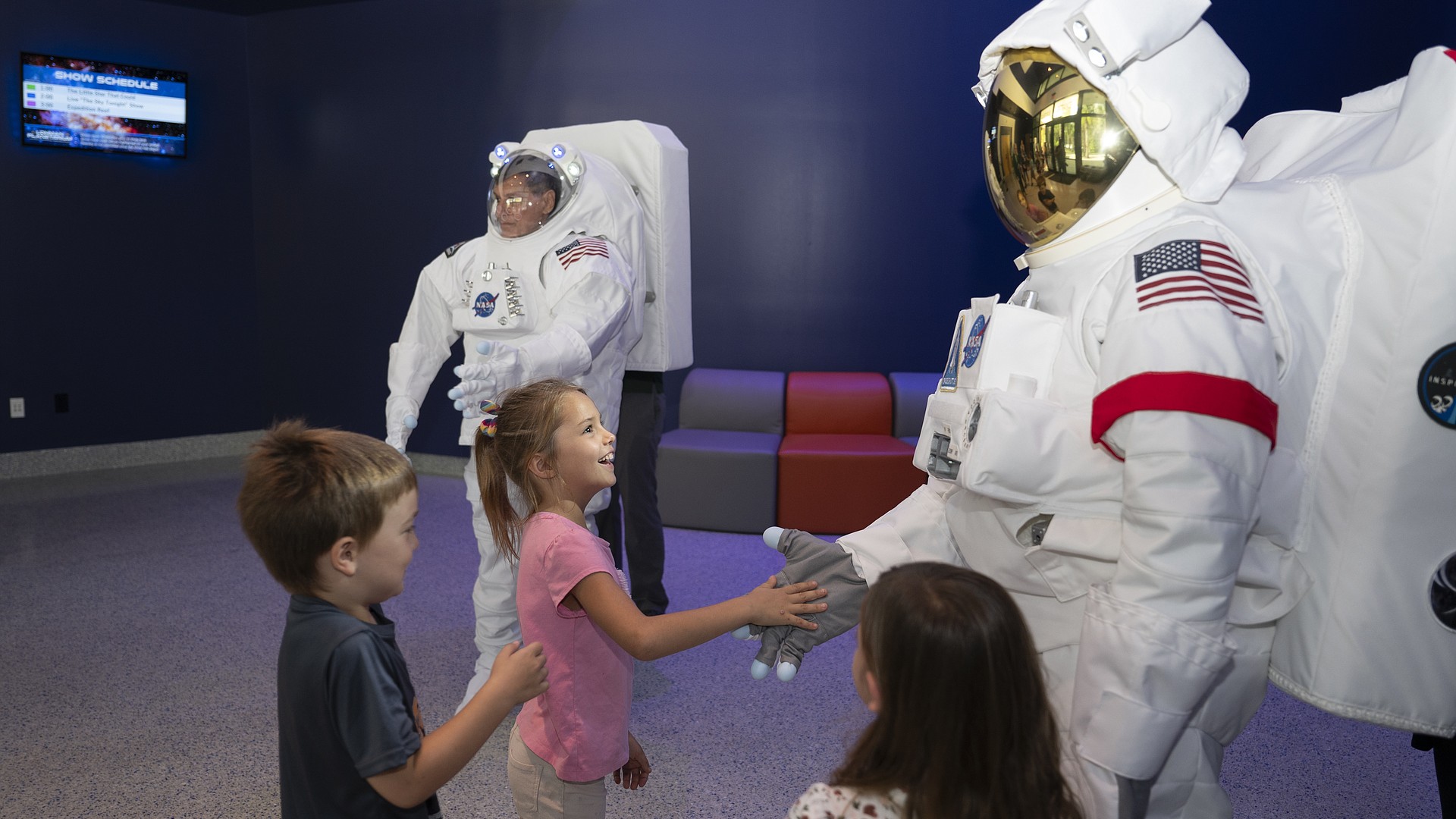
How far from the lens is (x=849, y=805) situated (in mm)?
1028

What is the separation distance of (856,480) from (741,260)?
5.58 ft

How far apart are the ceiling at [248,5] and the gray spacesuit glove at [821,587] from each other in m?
6.28

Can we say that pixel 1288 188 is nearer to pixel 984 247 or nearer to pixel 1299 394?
pixel 1299 394

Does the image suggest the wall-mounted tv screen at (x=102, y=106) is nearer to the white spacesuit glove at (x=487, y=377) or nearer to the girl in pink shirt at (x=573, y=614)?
the white spacesuit glove at (x=487, y=377)

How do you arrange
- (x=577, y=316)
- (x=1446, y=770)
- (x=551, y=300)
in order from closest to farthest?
(x=1446, y=770)
(x=577, y=316)
(x=551, y=300)

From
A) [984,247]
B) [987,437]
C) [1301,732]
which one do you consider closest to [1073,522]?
[987,437]

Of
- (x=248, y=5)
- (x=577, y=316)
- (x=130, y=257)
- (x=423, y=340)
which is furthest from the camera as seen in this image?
(x=248, y=5)

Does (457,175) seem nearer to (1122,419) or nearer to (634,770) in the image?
(634,770)

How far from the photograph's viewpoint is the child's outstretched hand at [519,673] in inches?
47.3

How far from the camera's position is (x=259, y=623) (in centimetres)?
369

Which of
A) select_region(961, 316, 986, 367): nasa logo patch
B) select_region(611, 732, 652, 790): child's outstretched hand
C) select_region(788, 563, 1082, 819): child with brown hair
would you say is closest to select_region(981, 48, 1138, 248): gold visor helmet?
select_region(961, 316, 986, 367): nasa logo patch

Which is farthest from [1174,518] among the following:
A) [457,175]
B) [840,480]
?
[457,175]

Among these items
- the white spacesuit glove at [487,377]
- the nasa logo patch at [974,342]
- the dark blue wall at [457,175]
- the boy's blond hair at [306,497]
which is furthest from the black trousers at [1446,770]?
the dark blue wall at [457,175]

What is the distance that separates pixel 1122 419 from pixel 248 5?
7.11 m
